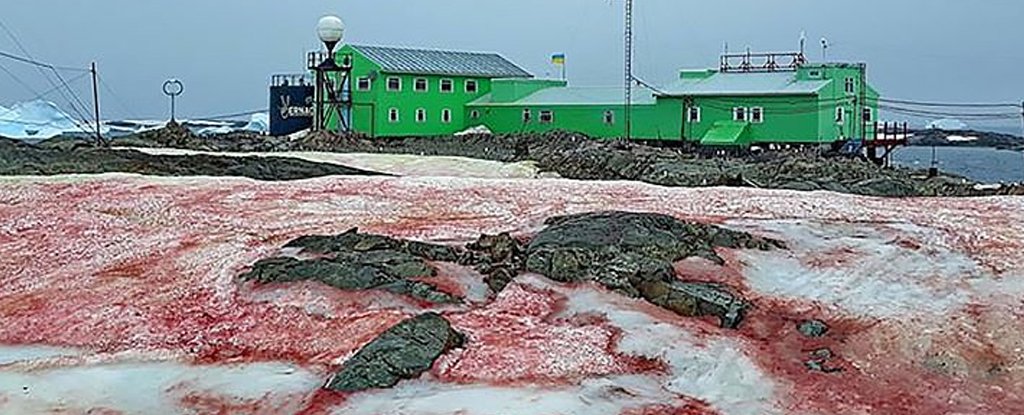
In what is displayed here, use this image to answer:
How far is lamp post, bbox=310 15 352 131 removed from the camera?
197 feet

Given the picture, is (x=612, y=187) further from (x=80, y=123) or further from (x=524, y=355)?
(x=80, y=123)

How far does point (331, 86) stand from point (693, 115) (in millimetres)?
21043

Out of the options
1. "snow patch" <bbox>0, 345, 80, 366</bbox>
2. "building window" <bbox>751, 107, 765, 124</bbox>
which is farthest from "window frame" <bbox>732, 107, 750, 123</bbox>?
"snow patch" <bbox>0, 345, 80, 366</bbox>

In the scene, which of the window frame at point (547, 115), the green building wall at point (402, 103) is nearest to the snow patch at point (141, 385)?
the green building wall at point (402, 103)

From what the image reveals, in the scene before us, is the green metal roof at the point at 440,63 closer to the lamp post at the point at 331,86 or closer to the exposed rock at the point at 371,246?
the lamp post at the point at 331,86

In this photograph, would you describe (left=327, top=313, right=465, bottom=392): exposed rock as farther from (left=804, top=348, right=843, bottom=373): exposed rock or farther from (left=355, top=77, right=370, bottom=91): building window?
(left=355, top=77, right=370, bottom=91): building window

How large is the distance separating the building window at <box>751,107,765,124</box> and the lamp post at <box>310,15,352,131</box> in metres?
22.8

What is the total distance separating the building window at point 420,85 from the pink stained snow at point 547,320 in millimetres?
42878

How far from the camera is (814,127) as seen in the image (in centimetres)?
5181

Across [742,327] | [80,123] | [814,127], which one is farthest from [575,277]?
[80,123]

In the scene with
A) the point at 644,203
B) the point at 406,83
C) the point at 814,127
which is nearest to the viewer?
the point at 644,203

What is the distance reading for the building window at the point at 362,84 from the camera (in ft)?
198

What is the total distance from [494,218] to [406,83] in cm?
4364

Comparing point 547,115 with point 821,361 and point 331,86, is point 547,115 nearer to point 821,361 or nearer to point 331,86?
point 331,86
